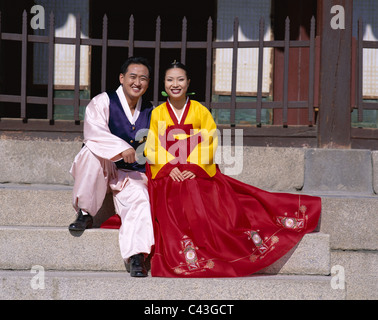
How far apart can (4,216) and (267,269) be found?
1975mm

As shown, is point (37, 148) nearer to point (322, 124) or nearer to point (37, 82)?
point (37, 82)

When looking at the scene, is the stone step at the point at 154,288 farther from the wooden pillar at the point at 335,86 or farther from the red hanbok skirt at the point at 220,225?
the wooden pillar at the point at 335,86

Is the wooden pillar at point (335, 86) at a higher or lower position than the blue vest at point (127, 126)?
higher

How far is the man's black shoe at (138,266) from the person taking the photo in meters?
3.32

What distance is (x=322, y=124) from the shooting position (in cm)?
474

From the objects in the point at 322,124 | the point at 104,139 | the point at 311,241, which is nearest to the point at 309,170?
the point at 322,124

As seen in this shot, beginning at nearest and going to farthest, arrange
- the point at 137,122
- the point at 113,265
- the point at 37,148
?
the point at 113,265 → the point at 137,122 → the point at 37,148

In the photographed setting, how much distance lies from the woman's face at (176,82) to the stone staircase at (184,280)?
0.95m

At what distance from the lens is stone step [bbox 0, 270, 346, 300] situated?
328 cm

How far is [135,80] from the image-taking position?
3795mm

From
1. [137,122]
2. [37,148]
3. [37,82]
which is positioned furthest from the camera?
[37,82]

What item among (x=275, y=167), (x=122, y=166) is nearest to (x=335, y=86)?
(x=275, y=167)

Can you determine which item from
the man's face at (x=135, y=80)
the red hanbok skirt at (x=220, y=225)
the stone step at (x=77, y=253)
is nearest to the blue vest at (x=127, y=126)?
the man's face at (x=135, y=80)

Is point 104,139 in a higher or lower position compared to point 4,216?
higher
